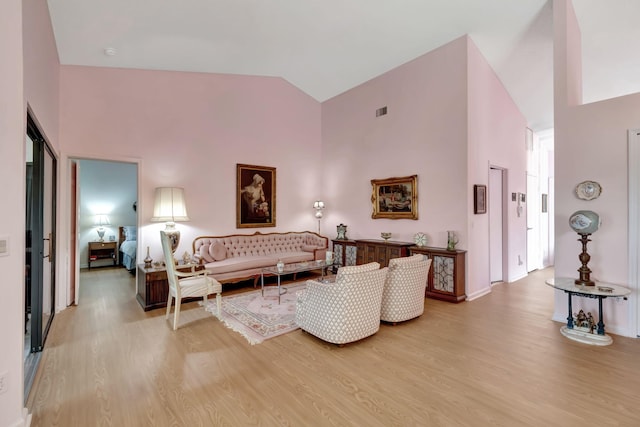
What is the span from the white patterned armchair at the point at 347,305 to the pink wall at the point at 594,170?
2.51 metres

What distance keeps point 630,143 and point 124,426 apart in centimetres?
548

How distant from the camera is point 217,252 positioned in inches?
223

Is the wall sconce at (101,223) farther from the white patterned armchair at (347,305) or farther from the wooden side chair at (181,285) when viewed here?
the white patterned armchair at (347,305)

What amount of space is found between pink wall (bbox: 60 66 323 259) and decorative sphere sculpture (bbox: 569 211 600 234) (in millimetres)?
5168

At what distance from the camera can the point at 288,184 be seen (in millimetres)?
7152

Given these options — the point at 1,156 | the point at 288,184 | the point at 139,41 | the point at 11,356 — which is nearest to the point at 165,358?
the point at 11,356

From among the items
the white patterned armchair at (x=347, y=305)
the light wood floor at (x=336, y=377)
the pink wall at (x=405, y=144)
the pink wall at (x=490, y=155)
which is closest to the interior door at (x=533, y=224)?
the pink wall at (x=490, y=155)

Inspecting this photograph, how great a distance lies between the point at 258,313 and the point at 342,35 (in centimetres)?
465

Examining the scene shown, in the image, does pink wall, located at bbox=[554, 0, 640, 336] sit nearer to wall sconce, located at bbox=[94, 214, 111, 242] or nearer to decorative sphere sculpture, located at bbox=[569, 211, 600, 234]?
decorative sphere sculpture, located at bbox=[569, 211, 600, 234]

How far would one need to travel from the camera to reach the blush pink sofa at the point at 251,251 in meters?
5.41

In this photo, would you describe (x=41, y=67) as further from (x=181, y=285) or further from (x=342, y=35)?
(x=342, y=35)

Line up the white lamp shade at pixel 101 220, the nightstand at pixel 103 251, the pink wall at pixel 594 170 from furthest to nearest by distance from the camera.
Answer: the white lamp shade at pixel 101 220 < the nightstand at pixel 103 251 < the pink wall at pixel 594 170

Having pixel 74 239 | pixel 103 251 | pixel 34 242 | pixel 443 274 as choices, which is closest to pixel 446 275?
pixel 443 274

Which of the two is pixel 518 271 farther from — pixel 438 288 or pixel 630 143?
pixel 630 143
